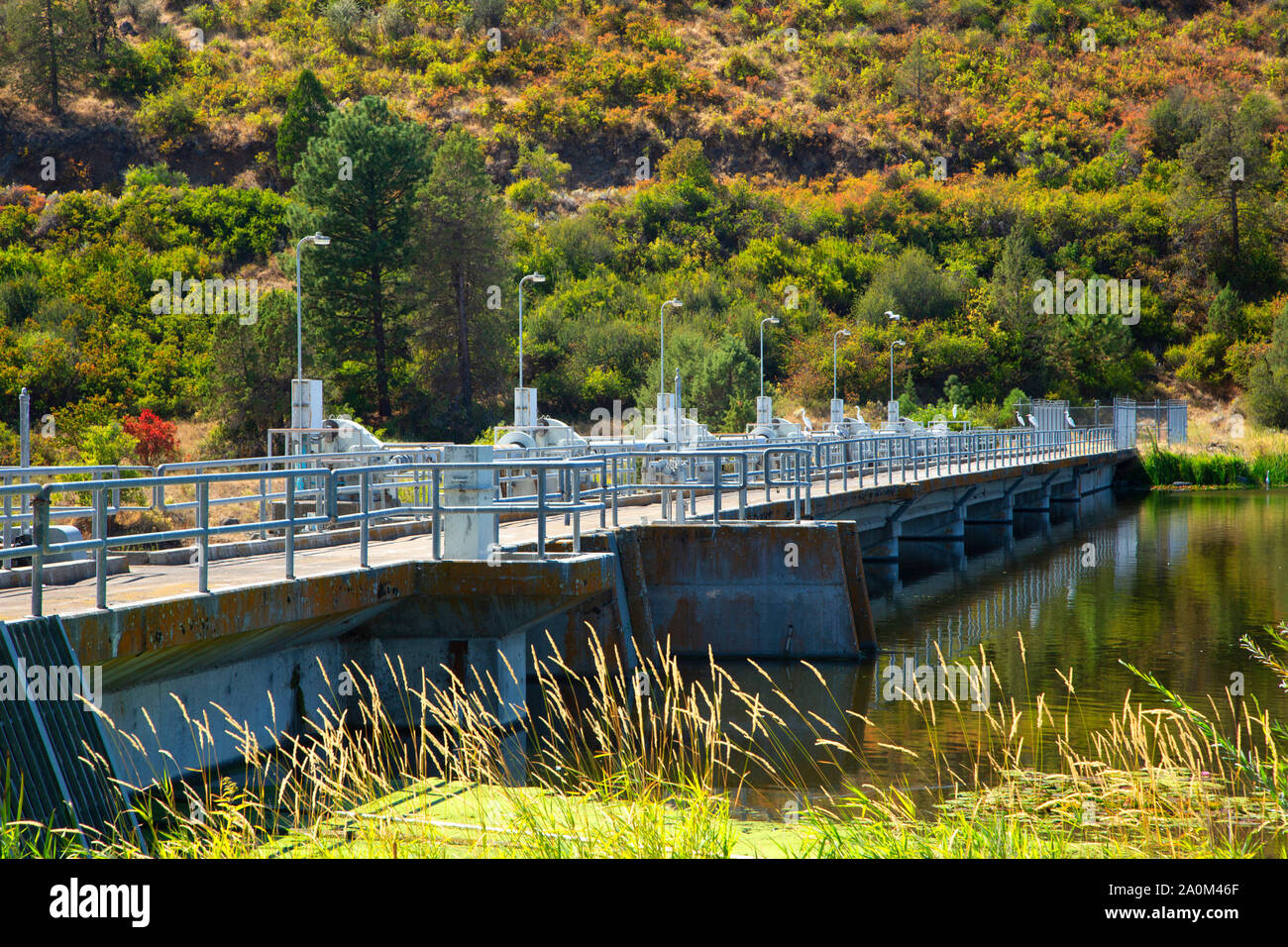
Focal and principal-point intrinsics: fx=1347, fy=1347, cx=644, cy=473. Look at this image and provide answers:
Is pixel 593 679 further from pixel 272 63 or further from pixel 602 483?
pixel 272 63

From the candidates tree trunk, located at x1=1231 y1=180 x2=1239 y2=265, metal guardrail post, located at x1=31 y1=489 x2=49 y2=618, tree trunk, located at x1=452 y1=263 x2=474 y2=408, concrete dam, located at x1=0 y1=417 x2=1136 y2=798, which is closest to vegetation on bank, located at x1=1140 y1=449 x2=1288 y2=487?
tree trunk, located at x1=452 y1=263 x2=474 y2=408

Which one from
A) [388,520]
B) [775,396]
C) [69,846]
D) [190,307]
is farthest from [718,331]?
[69,846]

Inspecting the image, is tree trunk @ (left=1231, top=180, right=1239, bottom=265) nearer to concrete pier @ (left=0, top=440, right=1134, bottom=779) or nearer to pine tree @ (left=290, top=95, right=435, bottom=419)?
pine tree @ (left=290, top=95, right=435, bottom=419)

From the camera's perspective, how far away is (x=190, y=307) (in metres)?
57.3

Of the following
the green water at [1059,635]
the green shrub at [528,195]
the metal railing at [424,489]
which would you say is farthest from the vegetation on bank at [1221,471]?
the green shrub at [528,195]

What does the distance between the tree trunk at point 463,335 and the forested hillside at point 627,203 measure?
0.16 m

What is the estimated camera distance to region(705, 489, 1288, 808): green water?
1393 cm

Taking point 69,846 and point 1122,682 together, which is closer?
point 69,846

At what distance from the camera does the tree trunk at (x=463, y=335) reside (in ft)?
178

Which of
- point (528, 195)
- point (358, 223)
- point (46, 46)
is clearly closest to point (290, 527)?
point (358, 223)

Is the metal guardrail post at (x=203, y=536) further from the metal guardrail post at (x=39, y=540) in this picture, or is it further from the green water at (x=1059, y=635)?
the green water at (x=1059, y=635)

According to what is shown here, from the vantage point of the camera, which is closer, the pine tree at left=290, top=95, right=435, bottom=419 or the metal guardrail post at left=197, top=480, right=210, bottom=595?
the metal guardrail post at left=197, top=480, right=210, bottom=595

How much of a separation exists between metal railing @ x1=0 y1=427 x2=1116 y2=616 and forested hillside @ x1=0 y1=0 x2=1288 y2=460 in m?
14.7
